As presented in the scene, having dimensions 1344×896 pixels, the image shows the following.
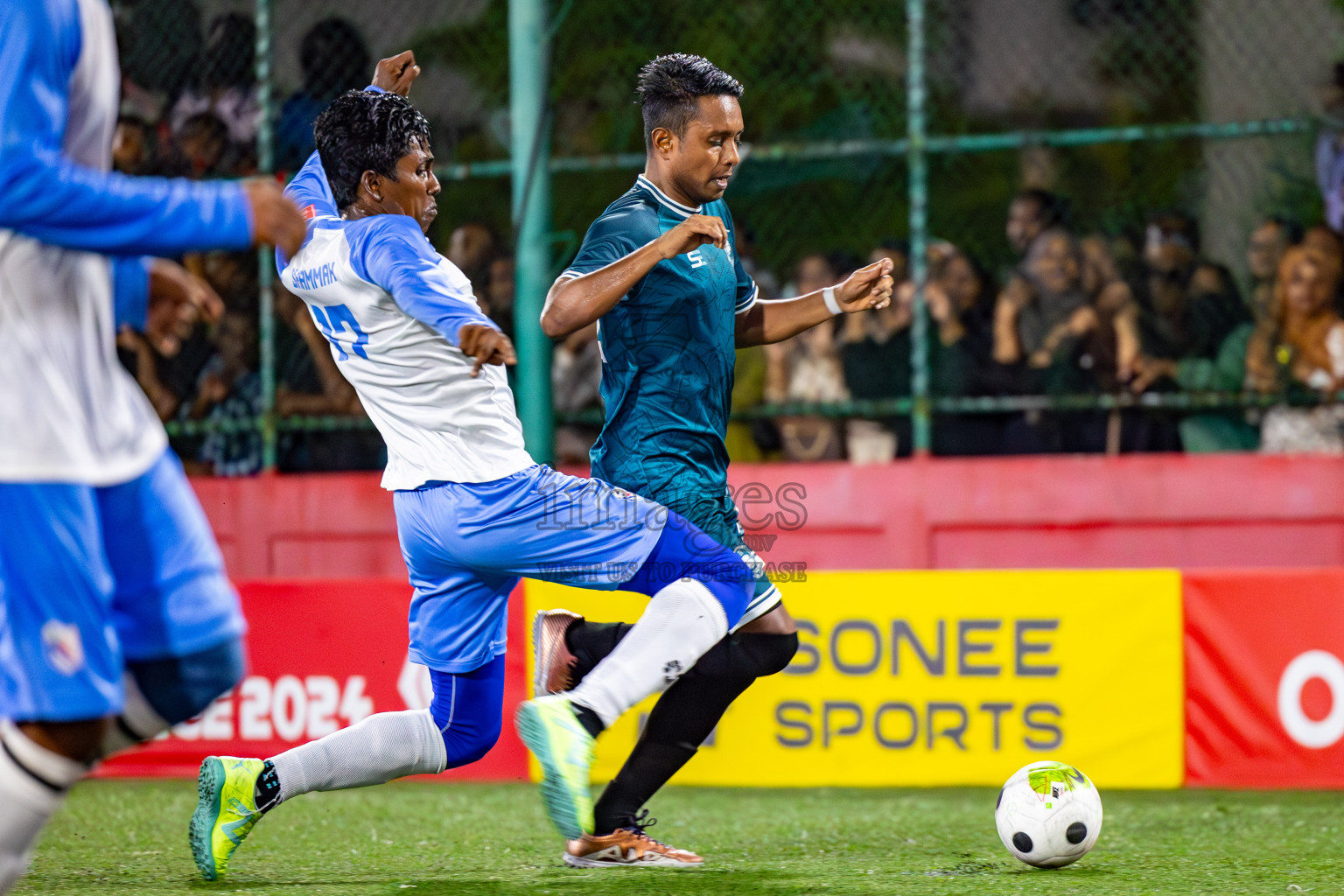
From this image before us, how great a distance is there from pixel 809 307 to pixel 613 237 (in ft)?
2.44

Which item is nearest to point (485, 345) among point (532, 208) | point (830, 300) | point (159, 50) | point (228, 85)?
point (830, 300)

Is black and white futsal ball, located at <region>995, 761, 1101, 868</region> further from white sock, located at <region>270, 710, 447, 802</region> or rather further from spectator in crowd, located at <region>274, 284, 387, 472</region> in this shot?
spectator in crowd, located at <region>274, 284, 387, 472</region>

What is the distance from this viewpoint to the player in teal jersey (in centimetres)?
427

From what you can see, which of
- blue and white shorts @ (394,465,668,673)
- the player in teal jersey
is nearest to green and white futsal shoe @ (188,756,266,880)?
blue and white shorts @ (394,465,668,673)

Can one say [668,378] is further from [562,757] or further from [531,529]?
[562,757]

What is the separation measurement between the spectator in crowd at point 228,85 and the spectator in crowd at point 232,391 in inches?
41.6

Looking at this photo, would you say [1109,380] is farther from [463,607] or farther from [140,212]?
[140,212]

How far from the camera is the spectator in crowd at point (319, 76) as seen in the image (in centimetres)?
888

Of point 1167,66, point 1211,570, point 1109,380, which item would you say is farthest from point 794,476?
point 1167,66

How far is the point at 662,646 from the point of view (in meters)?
4.01

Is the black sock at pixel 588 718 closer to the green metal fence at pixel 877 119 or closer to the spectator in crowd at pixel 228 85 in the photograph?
the green metal fence at pixel 877 119

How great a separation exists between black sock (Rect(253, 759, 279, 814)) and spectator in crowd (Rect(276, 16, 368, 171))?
533cm

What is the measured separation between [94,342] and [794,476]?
5.48 metres

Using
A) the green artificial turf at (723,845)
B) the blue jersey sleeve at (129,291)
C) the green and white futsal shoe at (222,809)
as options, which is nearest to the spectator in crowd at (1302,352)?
the green artificial turf at (723,845)
